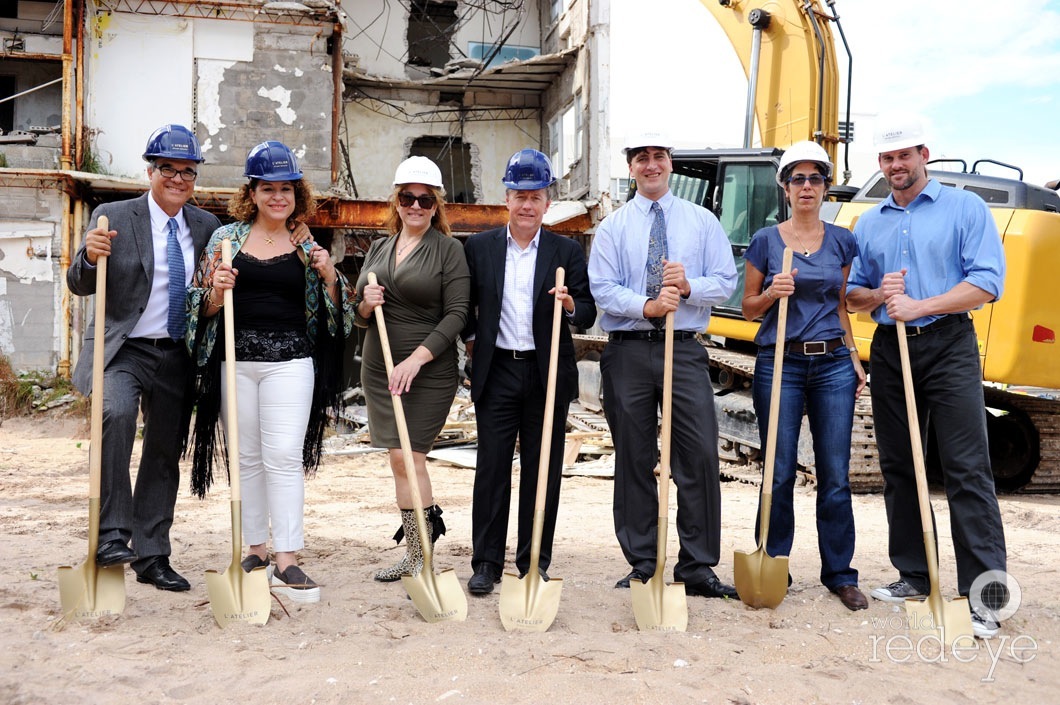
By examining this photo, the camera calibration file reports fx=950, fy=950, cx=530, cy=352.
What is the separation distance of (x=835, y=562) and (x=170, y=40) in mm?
15157

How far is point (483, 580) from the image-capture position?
14.6 feet

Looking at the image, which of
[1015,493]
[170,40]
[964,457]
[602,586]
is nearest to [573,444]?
[1015,493]

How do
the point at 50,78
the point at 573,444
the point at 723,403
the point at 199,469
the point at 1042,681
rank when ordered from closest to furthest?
1. the point at 1042,681
2. the point at 199,469
3. the point at 723,403
4. the point at 573,444
5. the point at 50,78

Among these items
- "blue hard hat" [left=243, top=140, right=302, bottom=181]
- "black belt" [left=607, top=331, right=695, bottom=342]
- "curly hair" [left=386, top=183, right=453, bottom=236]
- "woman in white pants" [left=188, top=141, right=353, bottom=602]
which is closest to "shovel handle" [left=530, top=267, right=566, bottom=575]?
"black belt" [left=607, top=331, right=695, bottom=342]

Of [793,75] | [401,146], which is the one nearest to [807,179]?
[793,75]

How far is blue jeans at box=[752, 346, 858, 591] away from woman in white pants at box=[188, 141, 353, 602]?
82.9 inches

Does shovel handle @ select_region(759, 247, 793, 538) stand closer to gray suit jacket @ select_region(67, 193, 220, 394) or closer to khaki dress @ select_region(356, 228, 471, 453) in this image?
khaki dress @ select_region(356, 228, 471, 453)

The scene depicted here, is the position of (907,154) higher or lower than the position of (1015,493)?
higher

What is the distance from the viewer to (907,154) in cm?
429

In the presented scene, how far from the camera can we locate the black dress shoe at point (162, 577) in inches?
176

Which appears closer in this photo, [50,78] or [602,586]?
[602,586]

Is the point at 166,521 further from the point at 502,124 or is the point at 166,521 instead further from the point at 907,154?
the point at 502,124

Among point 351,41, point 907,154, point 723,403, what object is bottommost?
point 723,403

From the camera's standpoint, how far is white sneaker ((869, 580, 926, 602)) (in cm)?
436
